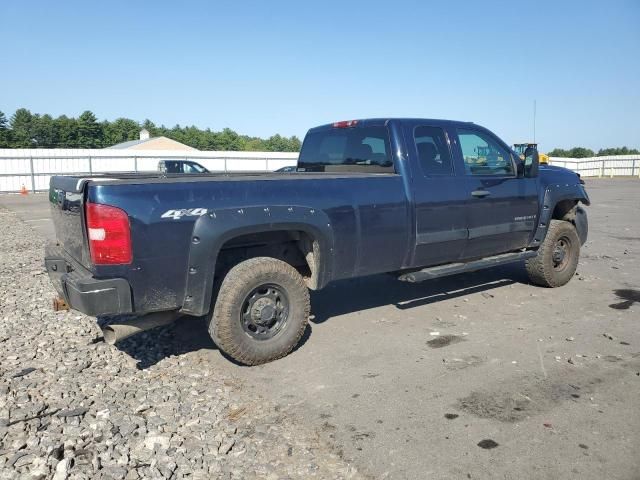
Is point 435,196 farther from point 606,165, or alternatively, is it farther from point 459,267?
point 606,165

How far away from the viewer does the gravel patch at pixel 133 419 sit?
291cm

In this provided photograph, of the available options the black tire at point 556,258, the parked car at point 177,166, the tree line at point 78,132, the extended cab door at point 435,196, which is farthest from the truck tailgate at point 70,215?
the tree line at point 78,132

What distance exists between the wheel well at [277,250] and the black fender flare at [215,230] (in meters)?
0.23

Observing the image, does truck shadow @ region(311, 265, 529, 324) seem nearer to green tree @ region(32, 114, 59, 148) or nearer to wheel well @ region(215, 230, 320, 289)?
wheel well @ region(215, 230, 320, 289)

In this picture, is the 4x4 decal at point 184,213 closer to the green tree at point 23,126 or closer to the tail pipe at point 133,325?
the tail pipe at point 133,325

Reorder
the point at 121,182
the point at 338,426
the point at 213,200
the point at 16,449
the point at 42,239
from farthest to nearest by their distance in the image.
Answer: the point at 42,239 < the point at 213,200 < the point at 121,182 < the point at 338,426 < the point at 16,449

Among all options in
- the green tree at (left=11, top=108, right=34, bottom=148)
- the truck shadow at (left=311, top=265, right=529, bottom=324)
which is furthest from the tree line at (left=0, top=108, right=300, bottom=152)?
the truck shadow at (left=311, top=265, right=529, bottom=324)

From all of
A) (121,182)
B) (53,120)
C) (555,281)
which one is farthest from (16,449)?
(53,120)

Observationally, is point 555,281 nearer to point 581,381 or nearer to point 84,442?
point 581,381

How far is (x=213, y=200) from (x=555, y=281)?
4.88 metres

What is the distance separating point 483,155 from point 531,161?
23.3 inches

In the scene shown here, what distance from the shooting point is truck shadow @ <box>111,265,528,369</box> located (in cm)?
483

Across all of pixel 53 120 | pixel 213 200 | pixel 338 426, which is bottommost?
pixel 338 426

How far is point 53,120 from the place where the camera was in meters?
76.6
